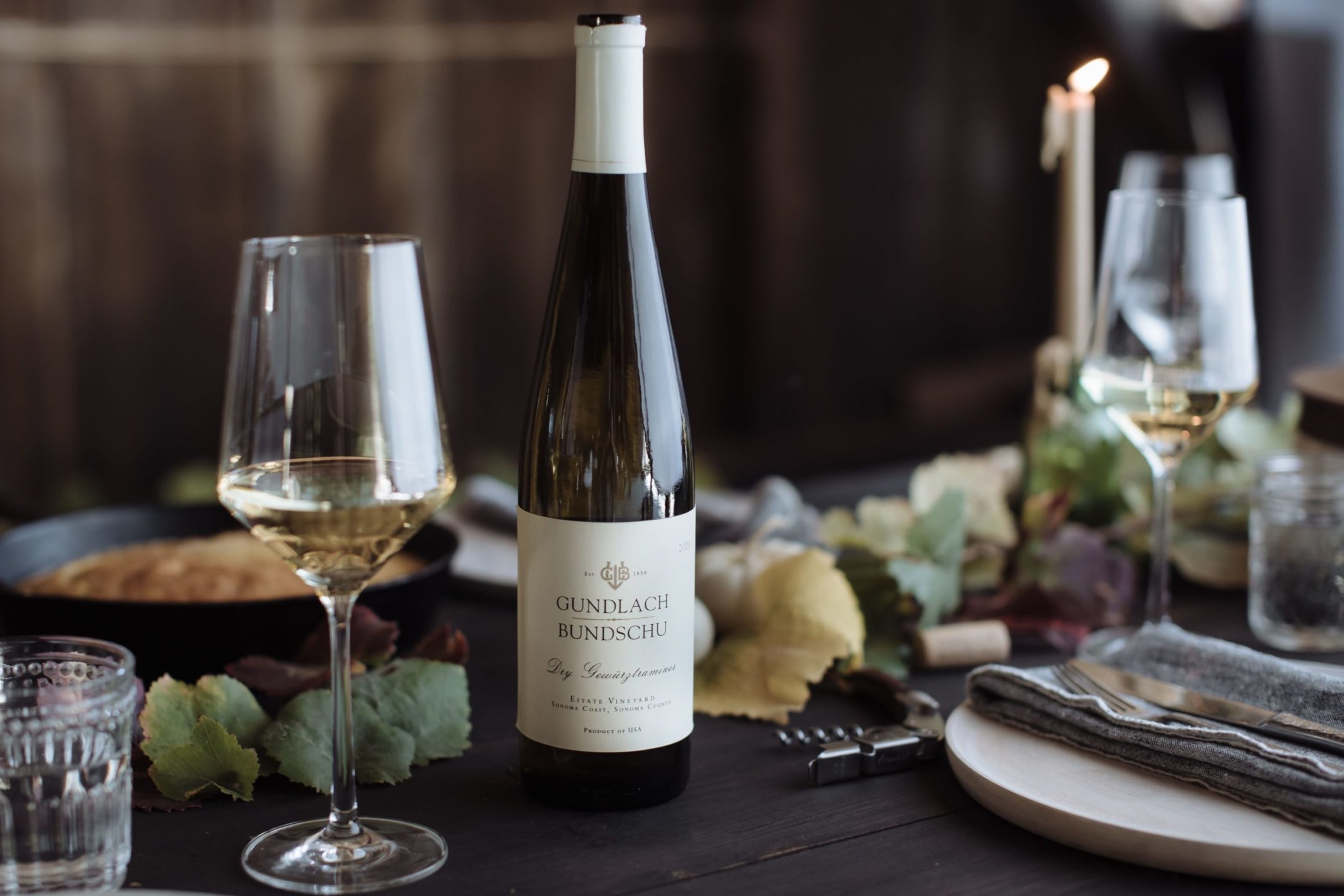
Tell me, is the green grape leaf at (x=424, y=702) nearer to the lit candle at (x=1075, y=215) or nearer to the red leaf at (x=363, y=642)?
the red leaf at (x=363, y=642)

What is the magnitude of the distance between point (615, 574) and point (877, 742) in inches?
8.6

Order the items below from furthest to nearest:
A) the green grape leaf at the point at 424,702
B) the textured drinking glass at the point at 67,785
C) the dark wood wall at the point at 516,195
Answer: the dark wood wall at the point at 516,195
the green grape leaf at the point at 424,702
the textured drinking glass at the point at 67,785

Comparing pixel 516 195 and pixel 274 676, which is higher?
pixel 516 195

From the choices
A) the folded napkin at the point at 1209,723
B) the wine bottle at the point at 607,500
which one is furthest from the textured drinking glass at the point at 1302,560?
the wine bottle at the point at 607,500

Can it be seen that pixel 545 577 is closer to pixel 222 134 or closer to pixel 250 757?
pixel 250 757

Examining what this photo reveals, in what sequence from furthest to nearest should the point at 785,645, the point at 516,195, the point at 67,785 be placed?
1. the point at 516,195
2. the point at 785,645
3. the point at 67,785

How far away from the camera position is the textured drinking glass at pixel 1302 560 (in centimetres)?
113

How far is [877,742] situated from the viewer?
34.6 inches

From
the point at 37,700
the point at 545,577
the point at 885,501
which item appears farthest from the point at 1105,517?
the point at 37,700

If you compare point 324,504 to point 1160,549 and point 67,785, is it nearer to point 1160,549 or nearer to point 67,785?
point 67,785

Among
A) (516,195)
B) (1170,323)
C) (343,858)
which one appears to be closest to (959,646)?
(1170,323)

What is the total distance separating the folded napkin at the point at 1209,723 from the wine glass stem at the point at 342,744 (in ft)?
1.38

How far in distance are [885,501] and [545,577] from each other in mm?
563

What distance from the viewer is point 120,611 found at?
92cm
